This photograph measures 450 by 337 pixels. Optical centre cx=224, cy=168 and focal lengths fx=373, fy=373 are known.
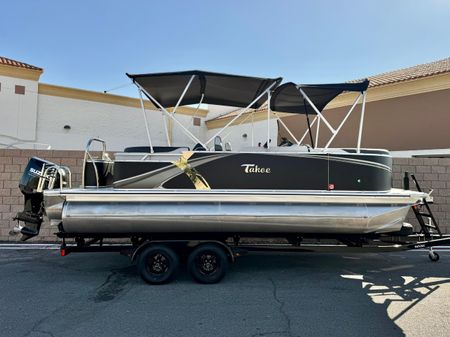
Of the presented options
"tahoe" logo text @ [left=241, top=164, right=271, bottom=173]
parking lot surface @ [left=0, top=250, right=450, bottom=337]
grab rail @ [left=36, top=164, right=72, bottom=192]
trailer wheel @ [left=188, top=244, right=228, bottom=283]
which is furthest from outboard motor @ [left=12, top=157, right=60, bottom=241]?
"tahoe" logo text @ [left=241, top=164, right=271, bottom=173]

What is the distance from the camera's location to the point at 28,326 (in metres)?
3.73

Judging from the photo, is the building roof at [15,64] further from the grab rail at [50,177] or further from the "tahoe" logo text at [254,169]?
the "tahoe" logo text at [254,169]

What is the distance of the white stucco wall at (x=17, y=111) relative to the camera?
16.5m

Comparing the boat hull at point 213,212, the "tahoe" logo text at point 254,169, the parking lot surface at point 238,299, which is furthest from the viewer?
the "tahoe" logo text at point 254,169

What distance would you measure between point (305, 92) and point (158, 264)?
11.8 feet

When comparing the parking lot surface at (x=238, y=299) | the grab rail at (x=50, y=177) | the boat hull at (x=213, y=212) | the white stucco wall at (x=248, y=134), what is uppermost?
the white stucco wall at (x=248, y=134)

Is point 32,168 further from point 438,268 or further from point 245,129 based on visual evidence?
point 245,129

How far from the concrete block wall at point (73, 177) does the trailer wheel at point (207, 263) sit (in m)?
3.95

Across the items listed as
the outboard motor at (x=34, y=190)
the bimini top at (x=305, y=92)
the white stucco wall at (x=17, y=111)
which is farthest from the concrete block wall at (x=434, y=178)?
the white stucco wall at (x=17, y=111)

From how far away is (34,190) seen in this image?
5.37m

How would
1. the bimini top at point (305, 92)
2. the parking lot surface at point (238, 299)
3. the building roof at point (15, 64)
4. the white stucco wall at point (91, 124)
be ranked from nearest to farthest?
the parking lot surface at point (238, 299) → the bimini top at point (305, 92) → the building roof at point (15, 64) → the white stucco wall at point (91, 124)

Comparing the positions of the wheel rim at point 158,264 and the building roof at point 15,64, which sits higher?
the building roof at point 15,64

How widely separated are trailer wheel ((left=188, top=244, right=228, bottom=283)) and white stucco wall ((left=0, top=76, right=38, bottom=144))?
14.8 meters

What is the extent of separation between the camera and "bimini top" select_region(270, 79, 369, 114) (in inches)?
220
